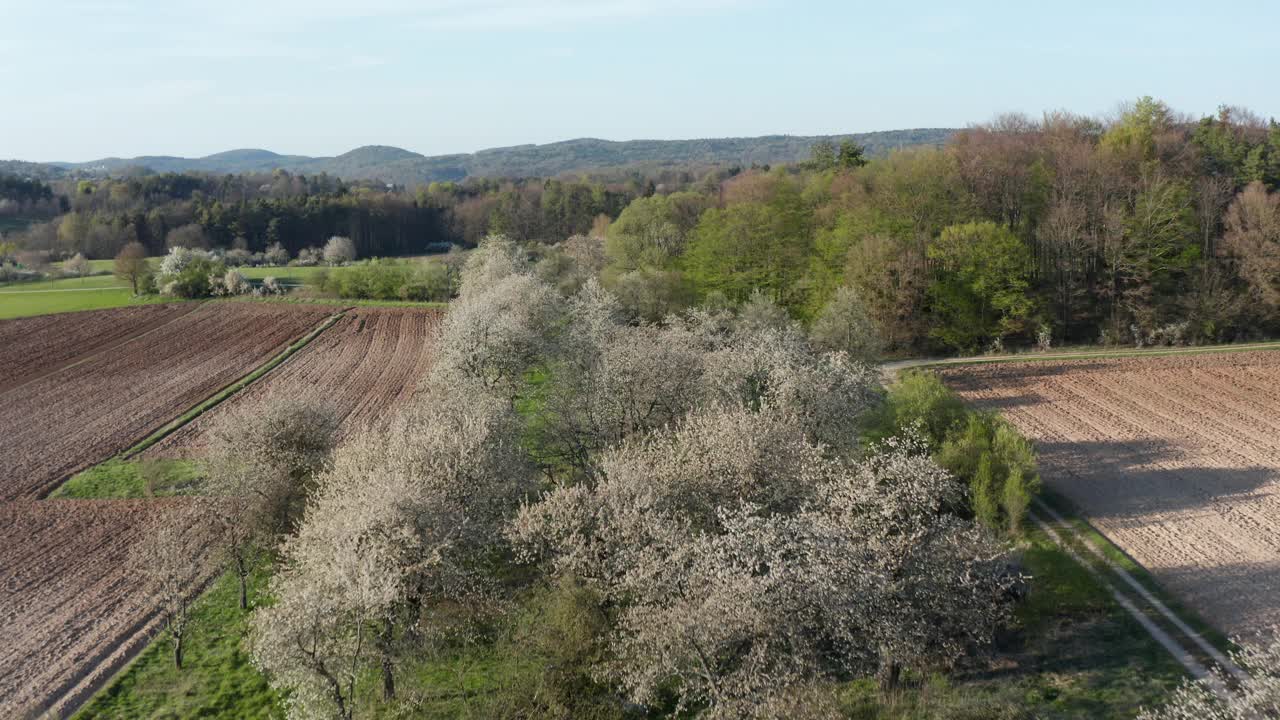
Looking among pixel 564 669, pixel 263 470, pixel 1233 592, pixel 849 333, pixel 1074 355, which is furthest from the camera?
pixel 1074 355

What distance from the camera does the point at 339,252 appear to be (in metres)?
107

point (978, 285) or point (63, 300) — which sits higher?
point (978, 285)

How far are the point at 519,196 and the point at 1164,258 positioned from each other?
94.0m

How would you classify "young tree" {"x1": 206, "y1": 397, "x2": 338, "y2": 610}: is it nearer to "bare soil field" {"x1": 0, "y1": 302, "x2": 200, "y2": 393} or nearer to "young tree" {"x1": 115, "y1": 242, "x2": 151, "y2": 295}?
"bare soil field" {"x1": 0, "y1": 302, "x2": 200, "y2": 393}

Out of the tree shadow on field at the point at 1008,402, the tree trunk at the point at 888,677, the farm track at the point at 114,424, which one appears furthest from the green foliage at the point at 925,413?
the farm track at the point at 114,424

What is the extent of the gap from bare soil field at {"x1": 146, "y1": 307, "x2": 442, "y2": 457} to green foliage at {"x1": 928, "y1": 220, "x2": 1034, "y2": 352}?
3619 centimetres

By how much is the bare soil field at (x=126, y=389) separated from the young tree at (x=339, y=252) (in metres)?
32.4

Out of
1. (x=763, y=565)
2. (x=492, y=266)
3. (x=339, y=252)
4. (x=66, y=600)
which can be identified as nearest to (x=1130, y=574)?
(x=763, y=565)

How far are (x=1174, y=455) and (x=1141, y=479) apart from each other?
379 cm

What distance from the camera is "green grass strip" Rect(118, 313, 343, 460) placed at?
38.0 metres

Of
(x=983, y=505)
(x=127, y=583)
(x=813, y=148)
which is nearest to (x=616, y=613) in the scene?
(x=983, y=505)

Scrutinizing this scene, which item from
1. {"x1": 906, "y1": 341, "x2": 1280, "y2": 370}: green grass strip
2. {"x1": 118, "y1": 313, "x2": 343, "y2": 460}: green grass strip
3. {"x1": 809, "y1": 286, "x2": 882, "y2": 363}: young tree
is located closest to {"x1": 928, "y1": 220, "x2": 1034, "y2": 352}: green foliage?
{"x1": 906, "y1": 341, "x2": 1280, "y2": 370}: green grass strip

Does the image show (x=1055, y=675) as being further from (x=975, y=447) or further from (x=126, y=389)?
(x=126, y=389)

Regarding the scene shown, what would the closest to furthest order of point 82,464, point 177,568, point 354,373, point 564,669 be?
point 564,669
point 177,568
point 82,464
point 354,373
